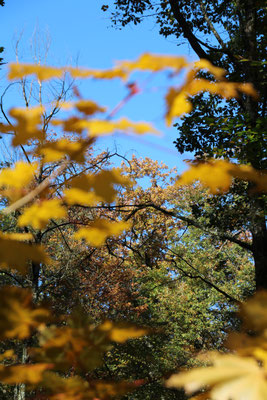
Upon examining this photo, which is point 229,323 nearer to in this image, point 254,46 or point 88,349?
point 254,46

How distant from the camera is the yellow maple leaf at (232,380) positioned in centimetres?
47

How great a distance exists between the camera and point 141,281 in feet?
42.8

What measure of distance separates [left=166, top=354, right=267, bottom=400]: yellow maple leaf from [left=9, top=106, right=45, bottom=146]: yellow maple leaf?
80 centimetres

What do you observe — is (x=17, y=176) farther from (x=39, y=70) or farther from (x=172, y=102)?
(x=172, y=102)

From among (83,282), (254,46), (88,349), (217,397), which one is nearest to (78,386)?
(88,349)

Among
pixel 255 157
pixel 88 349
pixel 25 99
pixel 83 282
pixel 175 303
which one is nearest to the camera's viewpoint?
pixel 88 349

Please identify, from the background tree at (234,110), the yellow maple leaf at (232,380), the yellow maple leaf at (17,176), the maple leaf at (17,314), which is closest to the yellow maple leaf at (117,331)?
the maple leaf at (17,314)

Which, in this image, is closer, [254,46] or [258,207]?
[258,207]

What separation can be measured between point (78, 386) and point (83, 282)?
28.8 ft

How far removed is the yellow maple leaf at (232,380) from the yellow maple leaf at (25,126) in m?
0.80

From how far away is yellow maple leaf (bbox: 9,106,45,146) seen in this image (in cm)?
100

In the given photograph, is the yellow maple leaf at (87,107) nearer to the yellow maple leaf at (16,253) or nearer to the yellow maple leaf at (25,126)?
the yellow maple leaf at (25,126)

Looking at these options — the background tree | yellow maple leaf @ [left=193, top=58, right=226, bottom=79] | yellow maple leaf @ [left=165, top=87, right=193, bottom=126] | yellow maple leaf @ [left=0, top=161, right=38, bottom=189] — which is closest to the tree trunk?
the background tree

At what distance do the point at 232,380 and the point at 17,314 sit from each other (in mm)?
575
